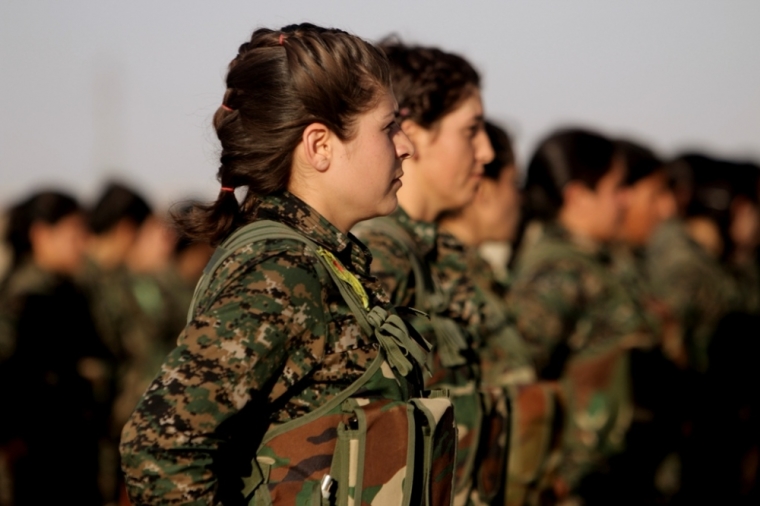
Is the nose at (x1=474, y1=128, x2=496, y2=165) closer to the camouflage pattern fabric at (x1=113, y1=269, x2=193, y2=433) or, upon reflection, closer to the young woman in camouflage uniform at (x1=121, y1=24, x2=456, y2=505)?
the young woman in camouflage uniform at (x1=121, y1=24, x2=456, y2=505)

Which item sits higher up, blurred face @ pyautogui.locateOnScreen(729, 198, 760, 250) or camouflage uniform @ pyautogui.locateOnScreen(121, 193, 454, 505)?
camouflage uniform @ pyautogui.locateOnScreen(121, 193, 454, 505)

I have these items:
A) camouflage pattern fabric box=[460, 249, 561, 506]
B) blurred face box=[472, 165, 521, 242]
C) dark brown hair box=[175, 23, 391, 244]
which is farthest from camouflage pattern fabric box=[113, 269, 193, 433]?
dark brown hair box=[175, 23, 391, 244]

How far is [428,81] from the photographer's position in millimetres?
4020

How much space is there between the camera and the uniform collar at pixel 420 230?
12.7 feet

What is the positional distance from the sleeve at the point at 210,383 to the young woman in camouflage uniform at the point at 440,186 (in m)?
1.45

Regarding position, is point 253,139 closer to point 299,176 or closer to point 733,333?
point 299,176

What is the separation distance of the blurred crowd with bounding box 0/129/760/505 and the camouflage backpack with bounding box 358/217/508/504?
15.3 inches

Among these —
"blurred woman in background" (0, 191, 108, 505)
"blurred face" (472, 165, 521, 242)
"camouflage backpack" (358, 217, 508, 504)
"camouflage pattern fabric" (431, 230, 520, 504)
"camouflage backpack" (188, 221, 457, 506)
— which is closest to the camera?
"camouflage backpack" (188, 221, 457, 506)

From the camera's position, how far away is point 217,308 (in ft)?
7.22

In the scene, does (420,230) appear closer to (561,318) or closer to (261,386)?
(561,318)

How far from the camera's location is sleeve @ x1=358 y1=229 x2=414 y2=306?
3497 millimetres

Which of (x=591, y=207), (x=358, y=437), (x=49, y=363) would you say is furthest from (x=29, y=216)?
(x=358, y=437)

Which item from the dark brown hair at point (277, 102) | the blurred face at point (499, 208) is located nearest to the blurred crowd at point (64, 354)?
the blurred face at point (499, 208)

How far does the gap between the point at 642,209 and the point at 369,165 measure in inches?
240
